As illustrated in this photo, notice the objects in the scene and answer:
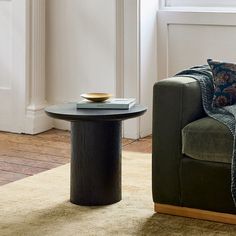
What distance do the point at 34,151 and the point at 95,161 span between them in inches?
51.2

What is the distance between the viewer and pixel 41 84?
16.8ft

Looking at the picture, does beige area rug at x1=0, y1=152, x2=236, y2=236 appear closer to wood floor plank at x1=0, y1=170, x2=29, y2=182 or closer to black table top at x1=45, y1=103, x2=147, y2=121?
wood floor plank at x1=0, y1=170, x2=29, y2=182

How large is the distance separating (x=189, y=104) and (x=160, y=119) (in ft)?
0.48

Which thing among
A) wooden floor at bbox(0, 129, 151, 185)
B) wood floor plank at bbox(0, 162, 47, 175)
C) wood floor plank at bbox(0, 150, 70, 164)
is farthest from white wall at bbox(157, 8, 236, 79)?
wood floor plank at bbox(0, 162, 47, 175)

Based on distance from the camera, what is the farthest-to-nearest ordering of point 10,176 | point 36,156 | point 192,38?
point 192,38 < point 36,156 < point 10,176

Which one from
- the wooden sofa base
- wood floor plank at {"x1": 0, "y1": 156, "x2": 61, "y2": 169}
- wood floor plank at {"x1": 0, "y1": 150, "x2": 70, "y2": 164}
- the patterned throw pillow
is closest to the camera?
the wooden sofa base

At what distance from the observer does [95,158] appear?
10.9 ft

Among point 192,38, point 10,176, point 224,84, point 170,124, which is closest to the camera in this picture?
point 170,124

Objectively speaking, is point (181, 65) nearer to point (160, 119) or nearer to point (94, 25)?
point (94, 25)

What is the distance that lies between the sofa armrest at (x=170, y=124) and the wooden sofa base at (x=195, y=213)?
0.12 feet

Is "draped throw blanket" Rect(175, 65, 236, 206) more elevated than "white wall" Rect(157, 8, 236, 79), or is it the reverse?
"white wall" Rect(157, 8, 236, 79)

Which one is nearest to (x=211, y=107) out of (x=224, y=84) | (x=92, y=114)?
(x=224, y=84)

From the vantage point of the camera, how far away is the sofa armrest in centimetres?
311

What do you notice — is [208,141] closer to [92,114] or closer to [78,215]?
[92,114]
